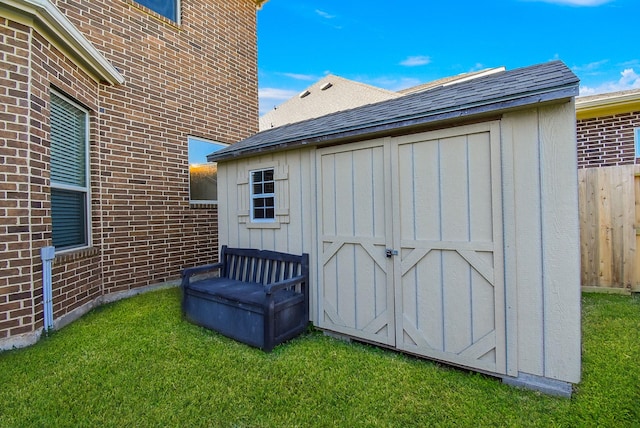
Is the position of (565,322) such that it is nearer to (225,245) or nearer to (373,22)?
(225,245)

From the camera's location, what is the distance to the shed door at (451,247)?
274cm

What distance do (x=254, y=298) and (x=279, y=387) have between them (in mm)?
1137

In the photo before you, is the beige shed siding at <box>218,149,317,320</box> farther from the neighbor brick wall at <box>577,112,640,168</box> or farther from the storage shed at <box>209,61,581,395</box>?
the neighbor brick wall at <box>577,112,640,168</box>

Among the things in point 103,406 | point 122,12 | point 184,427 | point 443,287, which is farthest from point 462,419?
point 122,12

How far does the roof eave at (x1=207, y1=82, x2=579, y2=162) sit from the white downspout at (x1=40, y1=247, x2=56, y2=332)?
278cm

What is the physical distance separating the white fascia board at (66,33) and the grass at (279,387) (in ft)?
12.2

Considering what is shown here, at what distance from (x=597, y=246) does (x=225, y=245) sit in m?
6.52

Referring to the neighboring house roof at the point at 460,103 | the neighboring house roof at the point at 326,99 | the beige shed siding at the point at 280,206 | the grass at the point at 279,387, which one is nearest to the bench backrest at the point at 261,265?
the beige shed siding at the point at 280,206

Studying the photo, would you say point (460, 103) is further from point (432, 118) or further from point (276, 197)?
point (276, 197)

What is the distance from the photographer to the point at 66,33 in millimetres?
3838

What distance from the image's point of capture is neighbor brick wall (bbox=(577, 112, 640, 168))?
6633mm

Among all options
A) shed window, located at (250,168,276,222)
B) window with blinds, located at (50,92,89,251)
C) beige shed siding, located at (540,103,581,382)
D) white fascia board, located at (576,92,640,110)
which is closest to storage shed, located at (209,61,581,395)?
beige shed siding, located at (540,103,581,382)

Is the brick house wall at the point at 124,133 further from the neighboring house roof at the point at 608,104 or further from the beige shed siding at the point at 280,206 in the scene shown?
the neighboring house roof at the point at 608,104

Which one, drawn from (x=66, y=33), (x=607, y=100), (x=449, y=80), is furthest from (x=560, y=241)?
(x=449, y=80)
